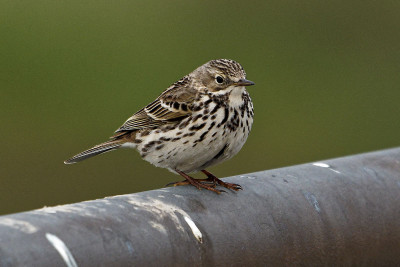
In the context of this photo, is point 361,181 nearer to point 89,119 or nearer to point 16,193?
point 16,193

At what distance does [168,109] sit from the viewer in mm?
8016

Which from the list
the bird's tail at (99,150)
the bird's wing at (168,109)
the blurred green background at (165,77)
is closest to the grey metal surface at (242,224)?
the bird's wing at (168,109)

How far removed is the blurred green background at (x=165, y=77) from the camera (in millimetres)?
15875

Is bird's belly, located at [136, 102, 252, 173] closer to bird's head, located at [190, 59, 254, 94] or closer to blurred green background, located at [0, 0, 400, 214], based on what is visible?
bird's head, located at [190, 59, 254, 94]

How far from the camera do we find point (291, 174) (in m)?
5.91

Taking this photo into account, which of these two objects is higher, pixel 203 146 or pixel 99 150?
pixel 203 146

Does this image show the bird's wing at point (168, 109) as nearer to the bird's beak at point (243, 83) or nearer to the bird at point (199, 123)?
the bird at point (199, 123)

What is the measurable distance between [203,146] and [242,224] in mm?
2194

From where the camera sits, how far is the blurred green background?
1588cm

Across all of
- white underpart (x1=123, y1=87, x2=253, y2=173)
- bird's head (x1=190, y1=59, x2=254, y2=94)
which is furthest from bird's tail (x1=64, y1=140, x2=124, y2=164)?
bird's head (x1=190, y1=59, x2=254, y2=94)

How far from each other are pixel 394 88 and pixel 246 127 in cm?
1175

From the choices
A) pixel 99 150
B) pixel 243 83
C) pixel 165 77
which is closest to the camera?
pixel 243 83

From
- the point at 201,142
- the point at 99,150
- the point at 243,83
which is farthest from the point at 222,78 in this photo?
the point at 99,150

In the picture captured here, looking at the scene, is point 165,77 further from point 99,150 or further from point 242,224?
point 242,224
